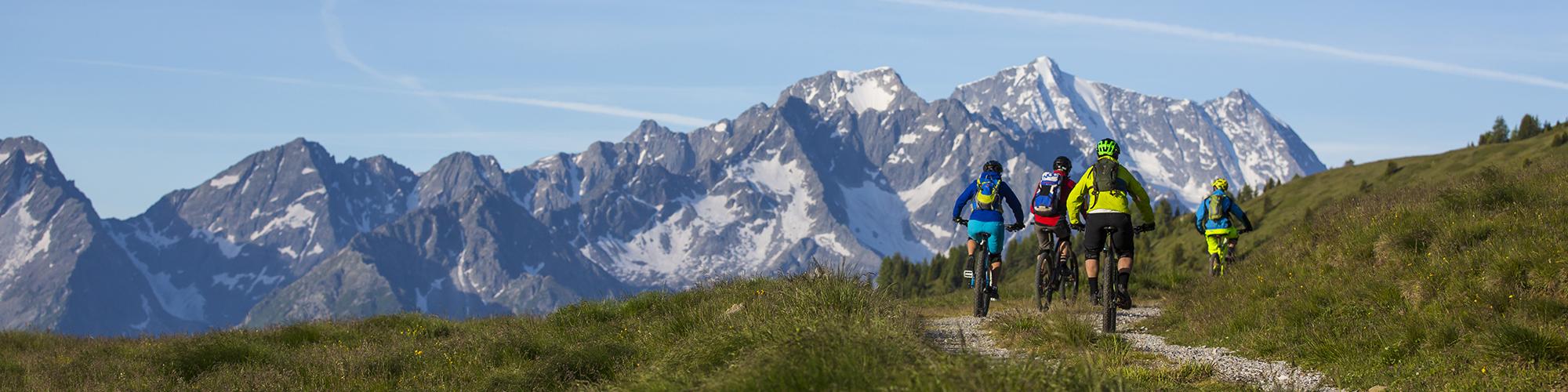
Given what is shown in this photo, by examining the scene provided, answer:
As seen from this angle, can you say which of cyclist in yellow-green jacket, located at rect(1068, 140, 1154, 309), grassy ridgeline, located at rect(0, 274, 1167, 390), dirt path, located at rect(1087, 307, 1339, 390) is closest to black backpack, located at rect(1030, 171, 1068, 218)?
cyclist in yellow-green jacket, located at rect(1068, 140, 1154, 309)

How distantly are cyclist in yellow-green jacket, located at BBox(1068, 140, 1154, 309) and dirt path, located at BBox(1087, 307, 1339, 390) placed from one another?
0.71 meters

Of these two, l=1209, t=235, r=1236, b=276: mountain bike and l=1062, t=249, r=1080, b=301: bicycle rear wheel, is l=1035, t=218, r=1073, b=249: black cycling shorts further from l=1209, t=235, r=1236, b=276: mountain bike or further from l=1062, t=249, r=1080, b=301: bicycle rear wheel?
l=1209, t=235, r=1236, b=276: mountain bike

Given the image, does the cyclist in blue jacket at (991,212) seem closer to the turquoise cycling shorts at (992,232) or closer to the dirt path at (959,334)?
the turquoise cycling shorts at (992,232)

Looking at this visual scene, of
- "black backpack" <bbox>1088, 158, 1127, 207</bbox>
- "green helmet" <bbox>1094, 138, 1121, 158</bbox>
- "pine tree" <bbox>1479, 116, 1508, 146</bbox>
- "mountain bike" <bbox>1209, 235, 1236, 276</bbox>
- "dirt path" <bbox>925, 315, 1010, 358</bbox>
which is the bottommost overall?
"dirt path" <bbox>925, 315, 1010, 358</bbox>

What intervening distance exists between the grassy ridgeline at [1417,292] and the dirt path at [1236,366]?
229 mm

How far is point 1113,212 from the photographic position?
46.2 ft

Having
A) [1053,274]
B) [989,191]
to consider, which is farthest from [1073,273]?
[989,191]

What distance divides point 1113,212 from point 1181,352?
8.31 feet

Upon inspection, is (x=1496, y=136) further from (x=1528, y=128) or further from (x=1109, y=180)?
(x=1109, y=180)

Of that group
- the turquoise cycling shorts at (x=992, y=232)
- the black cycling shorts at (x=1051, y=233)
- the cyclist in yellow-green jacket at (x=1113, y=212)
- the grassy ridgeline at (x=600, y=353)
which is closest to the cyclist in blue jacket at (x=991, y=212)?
the turquoise cycling shorts at (x=992, y=232)

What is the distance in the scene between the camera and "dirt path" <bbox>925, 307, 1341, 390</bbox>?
31.1 feet

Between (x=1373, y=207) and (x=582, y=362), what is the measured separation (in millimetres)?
10997

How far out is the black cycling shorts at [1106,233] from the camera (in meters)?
14.1

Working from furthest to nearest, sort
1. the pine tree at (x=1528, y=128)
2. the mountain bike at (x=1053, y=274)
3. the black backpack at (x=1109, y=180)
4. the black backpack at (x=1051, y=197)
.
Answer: the pine tree at (x=1528, y=128), the mountain bike at (x=1053, y=274), the black backpack at (x=1051, y=197), the black backpack at (x=1109, y=180)
